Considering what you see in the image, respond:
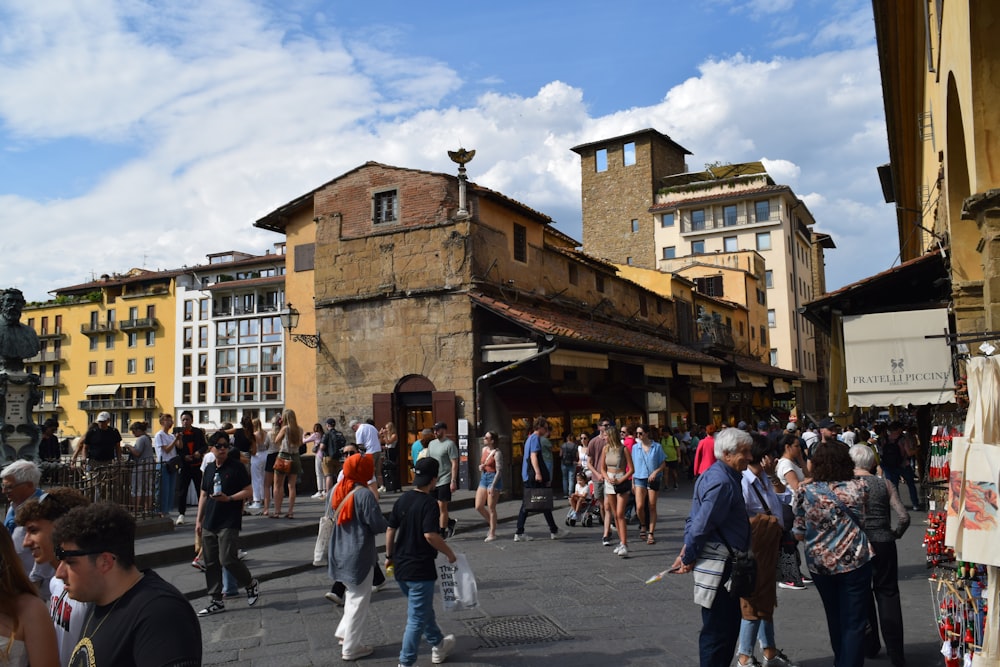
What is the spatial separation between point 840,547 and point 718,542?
0.82 m

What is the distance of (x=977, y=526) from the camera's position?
13.1 ft

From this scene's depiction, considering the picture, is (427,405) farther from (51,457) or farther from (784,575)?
(784,575)

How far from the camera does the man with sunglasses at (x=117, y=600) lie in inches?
92.1

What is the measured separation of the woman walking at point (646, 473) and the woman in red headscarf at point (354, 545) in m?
5.01

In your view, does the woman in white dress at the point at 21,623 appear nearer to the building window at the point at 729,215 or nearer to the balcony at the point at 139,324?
the building window at the point at 729,215

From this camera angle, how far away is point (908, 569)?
27.8 feet

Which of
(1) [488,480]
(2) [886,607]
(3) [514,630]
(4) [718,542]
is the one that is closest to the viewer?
(4) [718,542]

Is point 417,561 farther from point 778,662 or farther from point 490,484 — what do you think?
point 490,484

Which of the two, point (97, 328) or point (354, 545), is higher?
point (97, 328)

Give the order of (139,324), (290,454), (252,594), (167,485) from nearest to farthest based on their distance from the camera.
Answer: (252,594)
(167,485)
(290,454)
(139,324)

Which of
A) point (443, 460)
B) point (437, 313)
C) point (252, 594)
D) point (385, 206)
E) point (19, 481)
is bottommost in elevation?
point (252, 594)

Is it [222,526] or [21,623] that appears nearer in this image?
[21,623]

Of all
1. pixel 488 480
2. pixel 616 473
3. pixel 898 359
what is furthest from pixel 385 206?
pixel 898 359

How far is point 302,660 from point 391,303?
13.3m
